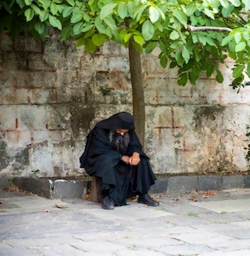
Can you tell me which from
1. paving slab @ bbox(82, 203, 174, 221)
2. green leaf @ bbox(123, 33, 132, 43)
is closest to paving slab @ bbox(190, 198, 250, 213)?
paving slab @ bbox(82, 203, 174, 221)

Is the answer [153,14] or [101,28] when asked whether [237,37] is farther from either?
[101,28]

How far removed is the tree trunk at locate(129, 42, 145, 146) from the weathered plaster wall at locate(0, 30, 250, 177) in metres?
0.66

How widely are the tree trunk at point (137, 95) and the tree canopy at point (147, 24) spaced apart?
0.94m

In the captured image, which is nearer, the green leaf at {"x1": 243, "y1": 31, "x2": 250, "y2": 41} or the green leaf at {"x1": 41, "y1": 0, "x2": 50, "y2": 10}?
the green leaf at {"x1": 243, "y1": 31, "x2": 250, "y2": 41}

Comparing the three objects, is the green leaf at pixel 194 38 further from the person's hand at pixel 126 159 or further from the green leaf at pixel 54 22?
the person's hand at pixel 126 159

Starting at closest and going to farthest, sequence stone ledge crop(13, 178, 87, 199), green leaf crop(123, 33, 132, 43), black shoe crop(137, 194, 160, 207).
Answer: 1. green leaf crop(123, 33, 132, 43)
2. black shoe crop(137, 194, 160, 207)
3. stone ledge crop(13, 178, 87, 199)

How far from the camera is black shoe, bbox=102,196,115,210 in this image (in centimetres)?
904

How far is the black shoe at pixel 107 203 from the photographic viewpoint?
904cm

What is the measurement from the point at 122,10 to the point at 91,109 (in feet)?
12.9

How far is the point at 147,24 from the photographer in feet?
23.4

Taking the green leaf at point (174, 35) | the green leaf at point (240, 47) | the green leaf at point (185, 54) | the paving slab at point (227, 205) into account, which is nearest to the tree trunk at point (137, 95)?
the paving slab at point (227, 205)

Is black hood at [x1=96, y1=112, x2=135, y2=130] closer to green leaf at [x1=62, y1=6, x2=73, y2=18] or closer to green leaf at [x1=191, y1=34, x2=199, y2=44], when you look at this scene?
green leaf at [x1=191, y1=34, x2=199, y2=44]

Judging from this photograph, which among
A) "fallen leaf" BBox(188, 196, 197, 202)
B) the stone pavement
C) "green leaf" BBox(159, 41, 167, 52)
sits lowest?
the stone pavement

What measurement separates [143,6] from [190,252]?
7.45 feet
